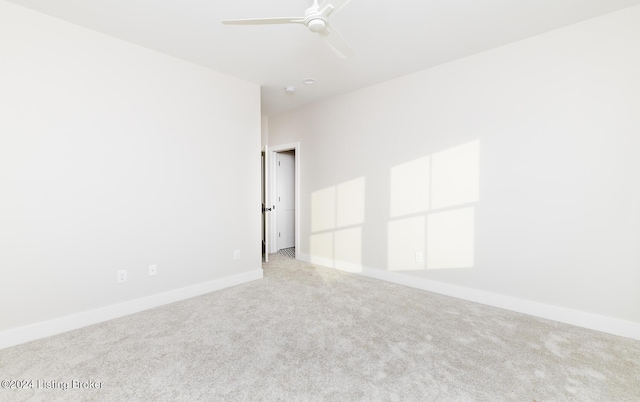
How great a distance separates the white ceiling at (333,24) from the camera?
7.39ft

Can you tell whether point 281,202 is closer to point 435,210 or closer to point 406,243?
point 406,243

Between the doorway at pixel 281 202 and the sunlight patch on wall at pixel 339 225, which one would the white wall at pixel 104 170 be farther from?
the doorway at pixel 281 202

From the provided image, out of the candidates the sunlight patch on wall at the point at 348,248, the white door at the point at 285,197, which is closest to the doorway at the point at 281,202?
the white door at the point at 285,197

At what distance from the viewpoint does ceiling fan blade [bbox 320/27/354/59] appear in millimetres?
1971

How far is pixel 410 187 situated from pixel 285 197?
2970mm

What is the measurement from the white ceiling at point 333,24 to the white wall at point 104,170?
289mm

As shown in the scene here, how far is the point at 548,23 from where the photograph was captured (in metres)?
2.51

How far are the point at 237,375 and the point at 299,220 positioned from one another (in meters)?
3.27

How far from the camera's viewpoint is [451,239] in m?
3.29

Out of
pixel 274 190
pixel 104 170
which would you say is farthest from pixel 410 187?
pixel 104 170

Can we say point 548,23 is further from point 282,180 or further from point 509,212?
point 282,180

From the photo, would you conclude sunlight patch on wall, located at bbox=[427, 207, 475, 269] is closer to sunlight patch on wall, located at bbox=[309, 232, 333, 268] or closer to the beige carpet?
the beige carpet

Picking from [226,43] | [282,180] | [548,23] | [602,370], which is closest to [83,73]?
[226,43]

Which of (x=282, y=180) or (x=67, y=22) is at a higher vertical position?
(x=67, y=22)
